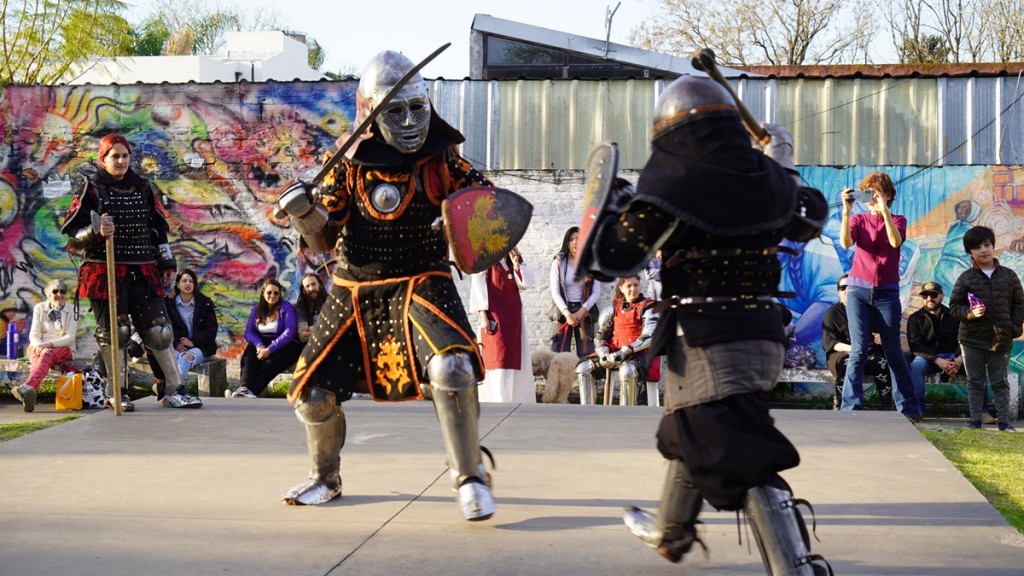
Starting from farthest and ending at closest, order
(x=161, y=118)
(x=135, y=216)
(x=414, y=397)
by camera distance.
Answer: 1. (x=161, y=118)
2. (x=135, y=216)
3. (x=414, y=397)

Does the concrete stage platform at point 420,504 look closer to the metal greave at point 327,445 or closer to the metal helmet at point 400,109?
the metal greave at point 327,445

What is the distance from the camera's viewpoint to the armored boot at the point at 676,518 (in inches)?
144

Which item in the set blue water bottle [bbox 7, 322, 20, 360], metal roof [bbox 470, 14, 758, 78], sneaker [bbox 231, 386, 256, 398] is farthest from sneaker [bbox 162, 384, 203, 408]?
metal roof [bbox 470, 14, 758, 78]

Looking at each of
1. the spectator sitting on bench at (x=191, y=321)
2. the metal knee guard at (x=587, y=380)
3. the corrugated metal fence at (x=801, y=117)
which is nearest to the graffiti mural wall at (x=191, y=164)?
the spectator sitting on bench at (x=191, y=321)

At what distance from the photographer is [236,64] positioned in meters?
29.2

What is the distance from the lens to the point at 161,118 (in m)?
12.9

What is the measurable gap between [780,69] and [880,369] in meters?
12.0

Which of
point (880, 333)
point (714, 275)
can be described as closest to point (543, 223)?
point (880, 333)

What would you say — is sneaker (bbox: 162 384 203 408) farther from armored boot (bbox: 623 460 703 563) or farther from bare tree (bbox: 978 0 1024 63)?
bare tree (bbox: 978 0 1024 63)

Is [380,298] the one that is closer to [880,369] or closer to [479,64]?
[880,369]

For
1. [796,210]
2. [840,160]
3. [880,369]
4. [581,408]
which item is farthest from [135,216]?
[840,160]

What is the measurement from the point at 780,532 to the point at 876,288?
5.42 meters

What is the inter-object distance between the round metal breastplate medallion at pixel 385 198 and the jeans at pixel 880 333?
4733mm

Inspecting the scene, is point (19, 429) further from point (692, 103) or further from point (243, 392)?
point (692, 103)
